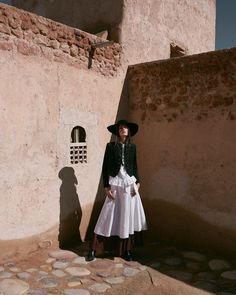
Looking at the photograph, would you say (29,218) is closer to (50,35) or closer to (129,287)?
(129,287)

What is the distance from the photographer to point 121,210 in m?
4.32

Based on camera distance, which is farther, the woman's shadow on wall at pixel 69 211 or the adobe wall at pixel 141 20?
the adobe wall at pixel 141 20

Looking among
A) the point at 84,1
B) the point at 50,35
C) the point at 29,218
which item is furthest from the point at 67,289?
the point at 84,1

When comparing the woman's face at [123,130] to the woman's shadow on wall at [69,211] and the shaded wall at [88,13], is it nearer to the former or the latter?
the woman's shadow on wall at [69,211]

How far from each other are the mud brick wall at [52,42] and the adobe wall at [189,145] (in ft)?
1.93

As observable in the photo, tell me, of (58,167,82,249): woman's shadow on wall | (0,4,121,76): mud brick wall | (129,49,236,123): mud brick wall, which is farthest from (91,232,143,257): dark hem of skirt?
(0,4,121,76): mud brick wall

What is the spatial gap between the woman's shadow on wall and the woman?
0.54 meters

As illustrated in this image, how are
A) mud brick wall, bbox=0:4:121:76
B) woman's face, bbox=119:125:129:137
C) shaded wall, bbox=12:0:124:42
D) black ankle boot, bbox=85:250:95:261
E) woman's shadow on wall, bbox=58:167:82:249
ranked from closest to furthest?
mud brick wall, bbox=0:4:121:76 → black ankle boot, bbox=85:250:95:261 → woman's face, bbox=119:125:129:137 → woman's shadow on wall, bbox=58:167:82:249 → shaded wall, bbox=12:0:124:42

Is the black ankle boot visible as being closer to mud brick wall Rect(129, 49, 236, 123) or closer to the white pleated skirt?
the white pleated skirt

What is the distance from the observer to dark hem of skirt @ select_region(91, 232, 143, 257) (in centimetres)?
437

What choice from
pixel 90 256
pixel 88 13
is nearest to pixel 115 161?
pixel 90 256

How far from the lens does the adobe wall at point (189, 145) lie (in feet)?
14.5

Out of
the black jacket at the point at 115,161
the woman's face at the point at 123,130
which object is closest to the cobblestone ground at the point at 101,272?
the black jacket at the point at 115,161

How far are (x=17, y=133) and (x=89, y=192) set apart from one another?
1.53m
